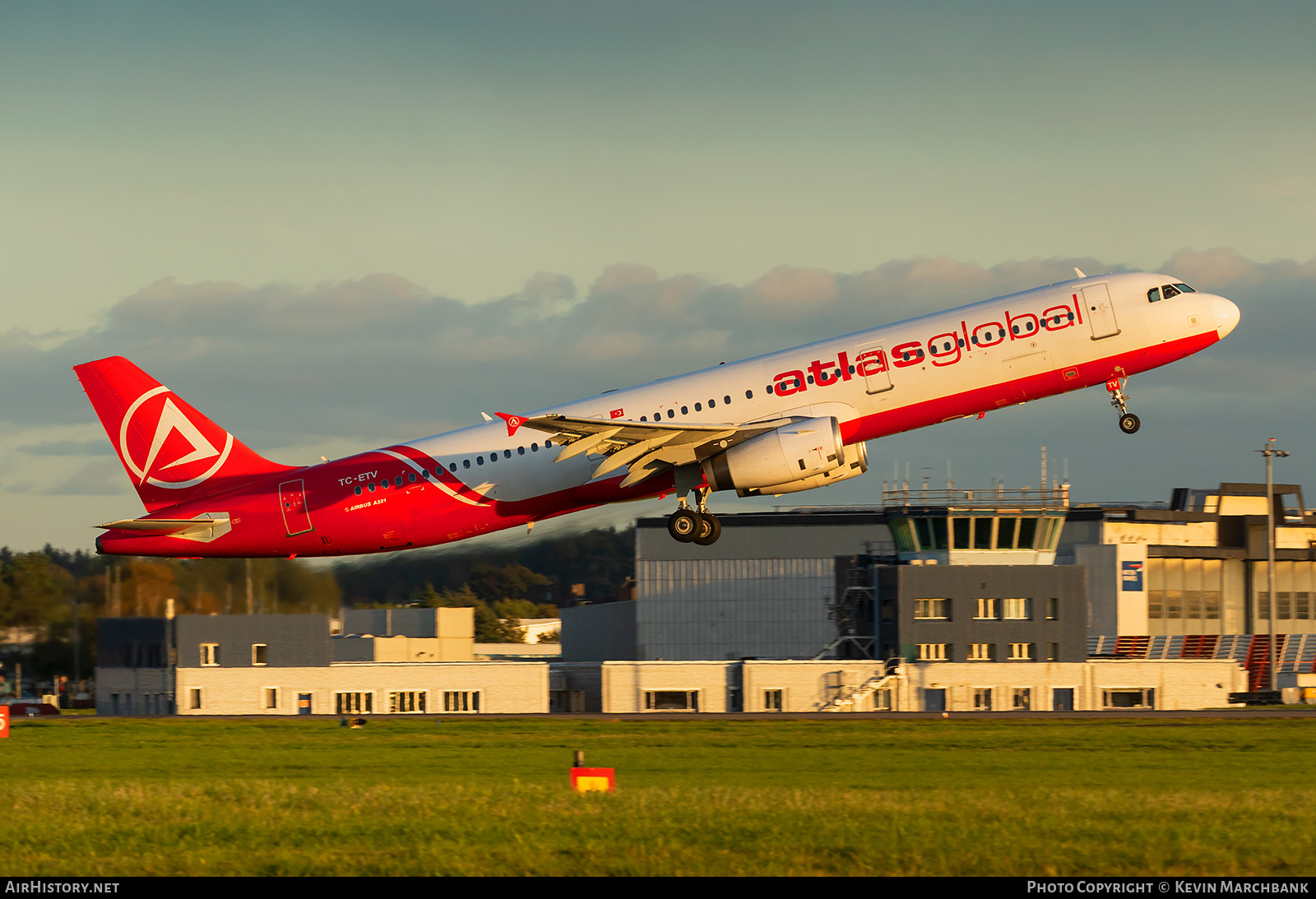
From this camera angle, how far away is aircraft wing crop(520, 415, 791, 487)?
37562mm

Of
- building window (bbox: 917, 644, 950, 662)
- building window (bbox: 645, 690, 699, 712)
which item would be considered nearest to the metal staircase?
building window (bbox: 917, 644, 950, 662)

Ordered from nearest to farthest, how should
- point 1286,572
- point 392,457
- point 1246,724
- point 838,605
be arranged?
point 392,457
point 1246,724
point 838,605
point 1286,572

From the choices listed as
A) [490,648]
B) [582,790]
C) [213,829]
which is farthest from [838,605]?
[213,829]

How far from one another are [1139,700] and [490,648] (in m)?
48.5

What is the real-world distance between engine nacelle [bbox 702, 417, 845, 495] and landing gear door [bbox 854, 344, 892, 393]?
1.50m

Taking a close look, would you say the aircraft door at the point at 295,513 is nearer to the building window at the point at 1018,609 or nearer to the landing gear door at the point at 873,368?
the landing gear door at the point at 873,368

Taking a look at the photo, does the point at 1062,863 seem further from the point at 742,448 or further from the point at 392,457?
the point at 392,457

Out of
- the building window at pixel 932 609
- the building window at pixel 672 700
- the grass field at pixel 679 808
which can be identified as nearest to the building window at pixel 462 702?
the building window at pixel 672 700

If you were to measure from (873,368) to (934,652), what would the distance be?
40350 millimetres

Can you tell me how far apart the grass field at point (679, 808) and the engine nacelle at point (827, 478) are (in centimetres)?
759

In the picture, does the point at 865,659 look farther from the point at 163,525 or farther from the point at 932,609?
the point at 163,525

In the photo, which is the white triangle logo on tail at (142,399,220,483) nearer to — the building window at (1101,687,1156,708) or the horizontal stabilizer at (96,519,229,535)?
the horizontal stabilizer at (96,519,229,535)

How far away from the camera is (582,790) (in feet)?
92.5

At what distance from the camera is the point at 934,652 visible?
7556cm
